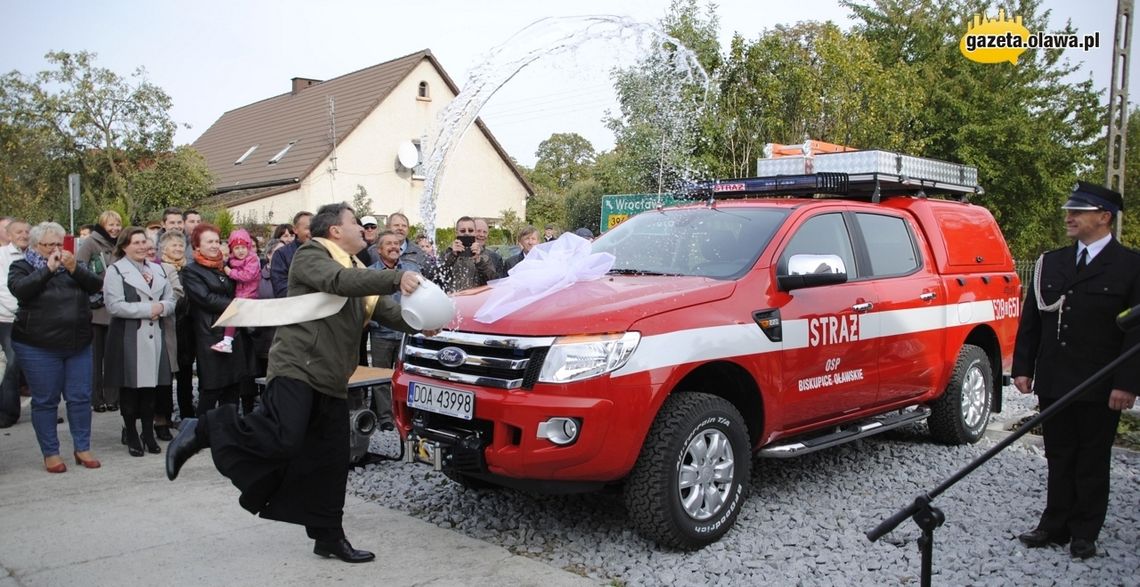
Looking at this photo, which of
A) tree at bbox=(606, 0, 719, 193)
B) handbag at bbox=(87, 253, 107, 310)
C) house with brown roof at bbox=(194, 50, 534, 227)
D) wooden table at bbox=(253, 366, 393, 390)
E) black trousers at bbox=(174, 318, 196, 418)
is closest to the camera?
wooden table at bbox=(253, 366, 393, 390)

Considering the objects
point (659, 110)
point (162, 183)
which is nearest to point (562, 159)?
point (162, 183)

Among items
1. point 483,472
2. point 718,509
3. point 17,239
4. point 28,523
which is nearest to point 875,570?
point 718,509

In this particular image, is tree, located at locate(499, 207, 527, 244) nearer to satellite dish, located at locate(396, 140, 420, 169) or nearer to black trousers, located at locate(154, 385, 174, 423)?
satellite dish, located at locate(396, 140, 420, 169)

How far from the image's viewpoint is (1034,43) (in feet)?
83.3

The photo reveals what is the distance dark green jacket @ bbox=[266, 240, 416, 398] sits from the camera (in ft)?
13.7

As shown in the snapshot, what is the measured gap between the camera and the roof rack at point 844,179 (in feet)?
21.7

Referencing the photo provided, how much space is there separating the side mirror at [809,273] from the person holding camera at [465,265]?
3441 millimetres

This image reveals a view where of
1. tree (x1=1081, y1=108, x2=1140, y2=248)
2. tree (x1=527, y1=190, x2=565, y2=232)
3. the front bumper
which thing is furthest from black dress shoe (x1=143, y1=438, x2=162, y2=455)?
tree (x1=1081, y1=108, x2=1140, y2=248)

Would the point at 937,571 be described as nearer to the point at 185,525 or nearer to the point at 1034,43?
the point at 185,525

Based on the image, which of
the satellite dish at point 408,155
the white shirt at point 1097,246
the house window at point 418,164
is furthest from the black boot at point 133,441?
the satellite dish at point 408,155

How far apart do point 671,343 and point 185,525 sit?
3089mm

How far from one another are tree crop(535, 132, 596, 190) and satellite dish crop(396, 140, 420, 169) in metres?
19.0

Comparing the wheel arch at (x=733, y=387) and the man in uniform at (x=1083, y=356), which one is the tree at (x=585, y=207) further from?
the man in uniform at (x=1083, y=356)

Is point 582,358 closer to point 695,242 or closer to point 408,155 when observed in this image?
point 695,242
